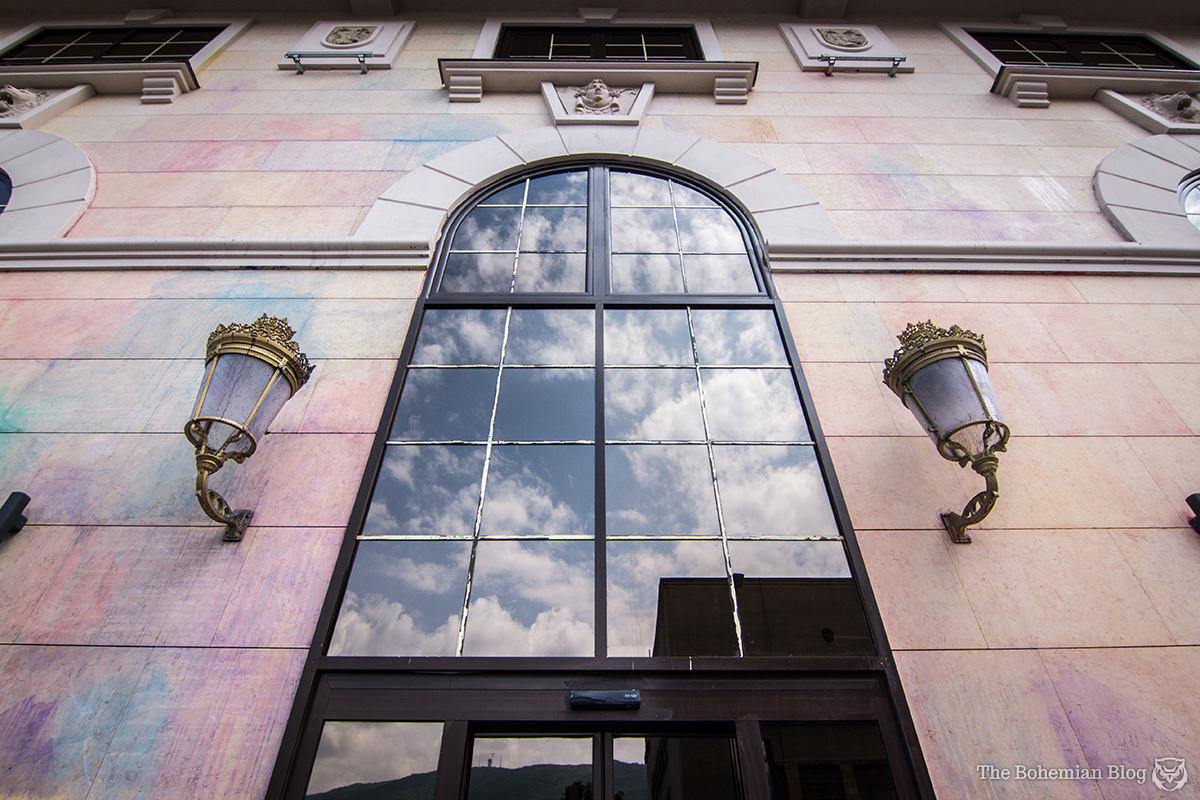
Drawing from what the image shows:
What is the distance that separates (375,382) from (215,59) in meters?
7.10

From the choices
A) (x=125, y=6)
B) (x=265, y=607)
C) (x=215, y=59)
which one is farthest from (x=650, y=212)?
(x=125, y=6)

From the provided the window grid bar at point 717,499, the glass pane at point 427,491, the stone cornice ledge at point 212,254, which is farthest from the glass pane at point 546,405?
the stone cornice ledge at point 212,254

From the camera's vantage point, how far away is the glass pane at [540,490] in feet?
13.9

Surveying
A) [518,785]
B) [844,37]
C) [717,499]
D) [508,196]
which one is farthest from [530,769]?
[844,37]

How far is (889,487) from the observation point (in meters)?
4.43

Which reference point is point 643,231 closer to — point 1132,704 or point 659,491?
point 659,491

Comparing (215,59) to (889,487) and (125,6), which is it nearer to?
(125,6)

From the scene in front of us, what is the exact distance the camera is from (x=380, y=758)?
3305 millimetres

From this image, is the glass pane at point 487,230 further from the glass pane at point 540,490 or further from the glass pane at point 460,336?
the glass pane at point 540,490

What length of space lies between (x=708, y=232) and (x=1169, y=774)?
5135 mm

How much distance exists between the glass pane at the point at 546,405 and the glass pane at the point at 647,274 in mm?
1186

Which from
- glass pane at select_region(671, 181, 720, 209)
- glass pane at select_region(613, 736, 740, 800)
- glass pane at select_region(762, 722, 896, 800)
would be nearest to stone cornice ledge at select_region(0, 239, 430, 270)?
glass pane at select_region(671, 181, 720, 209)

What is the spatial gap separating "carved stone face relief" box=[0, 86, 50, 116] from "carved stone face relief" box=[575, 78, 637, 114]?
657cm

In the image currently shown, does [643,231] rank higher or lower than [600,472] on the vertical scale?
higher
